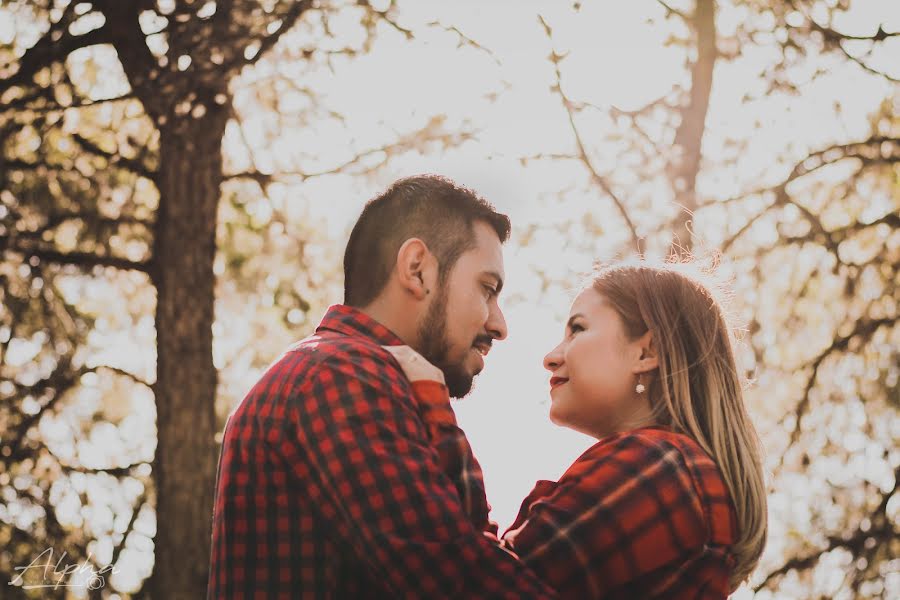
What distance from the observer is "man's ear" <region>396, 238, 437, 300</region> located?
271 cm

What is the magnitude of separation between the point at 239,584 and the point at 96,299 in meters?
4.81

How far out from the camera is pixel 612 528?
2400 mm

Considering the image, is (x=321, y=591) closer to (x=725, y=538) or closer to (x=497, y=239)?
(x=725, y=538)

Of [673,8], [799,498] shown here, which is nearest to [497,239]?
[673,8]

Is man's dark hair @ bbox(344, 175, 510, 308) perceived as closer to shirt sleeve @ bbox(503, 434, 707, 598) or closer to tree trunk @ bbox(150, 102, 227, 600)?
shirt sleeve @ bbox(503, 434, 707, 598)

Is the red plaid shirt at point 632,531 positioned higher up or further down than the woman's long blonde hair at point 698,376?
further down

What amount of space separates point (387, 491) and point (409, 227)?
96cm

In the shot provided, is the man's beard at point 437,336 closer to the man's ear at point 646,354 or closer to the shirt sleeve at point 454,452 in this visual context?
the shirt sleeve at point 454,452

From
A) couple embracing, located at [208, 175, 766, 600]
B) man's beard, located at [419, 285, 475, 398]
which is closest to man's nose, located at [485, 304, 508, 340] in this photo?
couple embracing, located at [208, 175, 766, 600]

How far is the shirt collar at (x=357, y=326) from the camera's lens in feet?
8.52

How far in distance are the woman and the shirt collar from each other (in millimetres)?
184

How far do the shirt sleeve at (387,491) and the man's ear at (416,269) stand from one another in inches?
20.0

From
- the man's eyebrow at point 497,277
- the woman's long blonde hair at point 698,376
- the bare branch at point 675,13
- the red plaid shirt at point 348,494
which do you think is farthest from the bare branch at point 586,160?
the red plaid shirt at point 348,494

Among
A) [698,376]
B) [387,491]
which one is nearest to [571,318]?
[698,376]
